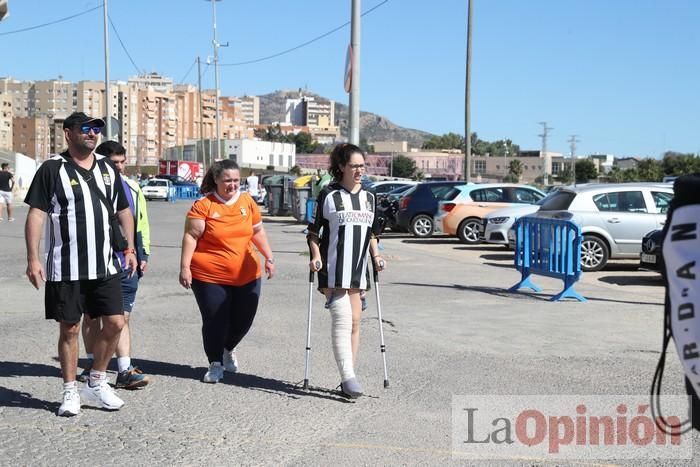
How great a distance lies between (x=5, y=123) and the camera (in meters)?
130

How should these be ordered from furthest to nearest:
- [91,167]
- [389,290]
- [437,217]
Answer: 1. [437,217]
2. [389,290]
3. [91,167]

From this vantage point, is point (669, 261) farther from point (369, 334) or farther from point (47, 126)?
point (47, 126)

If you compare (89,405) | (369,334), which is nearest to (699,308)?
(89,405)

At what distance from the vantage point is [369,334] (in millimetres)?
9414

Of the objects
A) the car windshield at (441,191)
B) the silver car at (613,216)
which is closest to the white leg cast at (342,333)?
the silver car at (613,216)

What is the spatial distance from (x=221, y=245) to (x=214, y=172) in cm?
57

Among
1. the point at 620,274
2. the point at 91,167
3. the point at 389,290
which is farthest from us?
the point at 620,274

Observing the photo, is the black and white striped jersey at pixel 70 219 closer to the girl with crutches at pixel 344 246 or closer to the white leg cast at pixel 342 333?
the girl with crutches at pixel 344 246

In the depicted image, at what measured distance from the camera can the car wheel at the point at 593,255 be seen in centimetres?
1666

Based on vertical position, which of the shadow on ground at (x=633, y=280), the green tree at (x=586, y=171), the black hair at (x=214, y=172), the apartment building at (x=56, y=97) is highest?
the apartment building at (x=56, y=97)

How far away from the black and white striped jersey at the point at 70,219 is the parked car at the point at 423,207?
19.1 metres

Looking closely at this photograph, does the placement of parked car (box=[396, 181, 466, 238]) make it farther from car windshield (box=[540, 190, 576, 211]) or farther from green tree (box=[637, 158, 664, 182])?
green tree (box=[637, 158, 664, 182])

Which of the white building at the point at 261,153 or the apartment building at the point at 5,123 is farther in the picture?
the white building at the point at 261,153

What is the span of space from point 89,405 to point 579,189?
1245 centimetres
